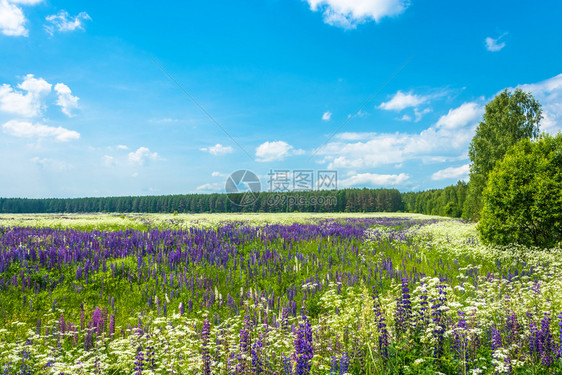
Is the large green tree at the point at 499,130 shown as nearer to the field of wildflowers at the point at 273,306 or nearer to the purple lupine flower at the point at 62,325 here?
the field of wildflowers at the point at 273,306

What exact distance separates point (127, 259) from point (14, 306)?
136 inches

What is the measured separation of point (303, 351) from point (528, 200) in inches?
592

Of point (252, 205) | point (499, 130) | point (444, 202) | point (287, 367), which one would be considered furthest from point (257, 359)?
point (252, 205)

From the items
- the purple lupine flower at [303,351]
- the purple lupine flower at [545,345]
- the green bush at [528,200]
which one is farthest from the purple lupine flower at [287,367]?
the green bush at [528,200]

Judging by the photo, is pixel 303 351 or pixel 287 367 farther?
pixel 287 367

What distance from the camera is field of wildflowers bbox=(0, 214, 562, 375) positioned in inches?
154

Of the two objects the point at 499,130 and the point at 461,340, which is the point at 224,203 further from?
the point at 461,340

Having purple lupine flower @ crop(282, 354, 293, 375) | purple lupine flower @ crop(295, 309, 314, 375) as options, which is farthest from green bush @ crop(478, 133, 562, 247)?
purple lupine flower @ crop(282, 354, 293, 375)

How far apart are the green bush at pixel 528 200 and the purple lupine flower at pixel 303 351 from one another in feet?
46.8

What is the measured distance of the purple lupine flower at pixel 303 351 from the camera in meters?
3.31

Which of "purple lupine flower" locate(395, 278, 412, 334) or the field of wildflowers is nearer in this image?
the field of wildflowers

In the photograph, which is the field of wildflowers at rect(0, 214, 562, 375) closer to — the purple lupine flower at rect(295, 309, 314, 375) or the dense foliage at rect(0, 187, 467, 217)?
the purple lupine flower at rect(295, 309, 314, 375)

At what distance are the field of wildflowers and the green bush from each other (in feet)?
4.03

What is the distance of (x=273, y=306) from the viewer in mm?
7500
